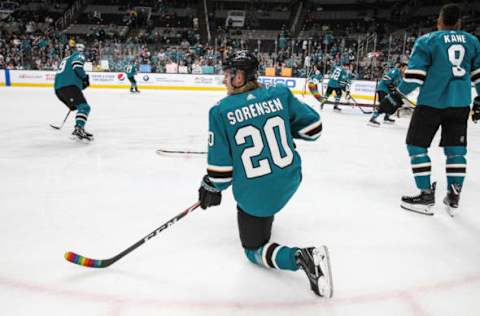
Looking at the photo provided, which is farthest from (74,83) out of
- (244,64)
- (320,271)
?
(320,271)

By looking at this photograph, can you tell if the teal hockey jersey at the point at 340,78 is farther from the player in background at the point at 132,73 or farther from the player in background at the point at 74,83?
the player in background at the point at 132,73

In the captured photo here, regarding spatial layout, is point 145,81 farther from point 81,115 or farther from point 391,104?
point 391,104

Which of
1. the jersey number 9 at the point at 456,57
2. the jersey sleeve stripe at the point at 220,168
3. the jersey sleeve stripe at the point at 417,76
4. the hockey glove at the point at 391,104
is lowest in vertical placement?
the jersey sleeve stripe at the point at 220,168

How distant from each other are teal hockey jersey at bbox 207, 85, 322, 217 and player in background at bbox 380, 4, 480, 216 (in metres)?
1.25

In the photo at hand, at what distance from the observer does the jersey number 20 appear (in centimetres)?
167

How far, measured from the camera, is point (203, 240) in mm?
2354

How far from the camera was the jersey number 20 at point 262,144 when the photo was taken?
1675mm

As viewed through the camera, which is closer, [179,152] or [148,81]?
[179,152]

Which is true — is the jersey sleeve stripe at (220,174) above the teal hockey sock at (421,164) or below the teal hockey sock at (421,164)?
above

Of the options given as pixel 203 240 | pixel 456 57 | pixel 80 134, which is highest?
pixel 456 57

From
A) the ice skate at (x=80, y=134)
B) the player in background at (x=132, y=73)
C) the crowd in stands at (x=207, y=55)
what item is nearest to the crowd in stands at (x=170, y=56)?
the crowd in stands at (x=207, y=55)

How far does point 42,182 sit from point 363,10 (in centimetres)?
2257

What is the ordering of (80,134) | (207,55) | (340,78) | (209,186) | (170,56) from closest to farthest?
(209,186) < (80,134) < (340,78) < (170,56) < (207,55)

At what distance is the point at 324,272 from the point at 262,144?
0.63 meters
